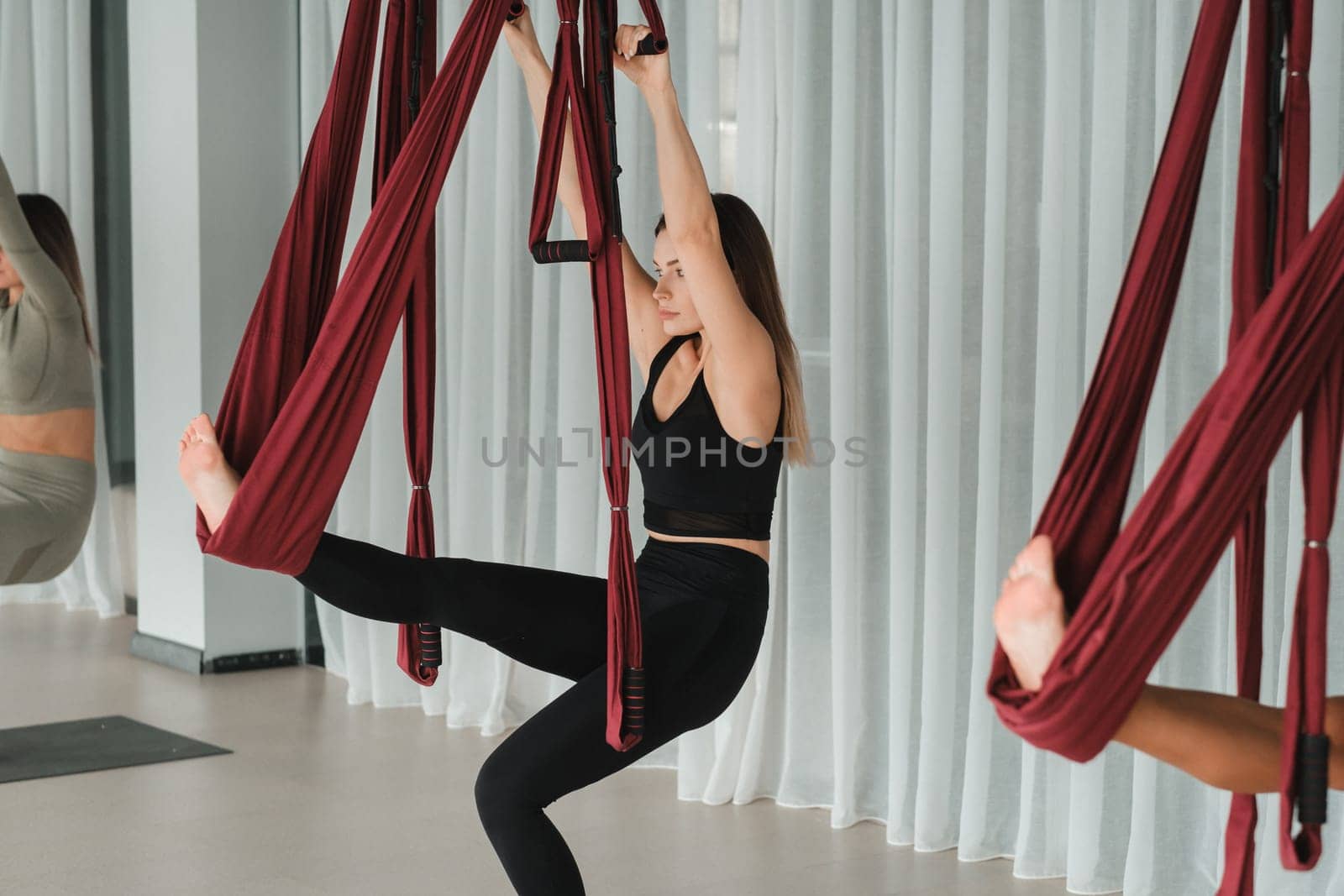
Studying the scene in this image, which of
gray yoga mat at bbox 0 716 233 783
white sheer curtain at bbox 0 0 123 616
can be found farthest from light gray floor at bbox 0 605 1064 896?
white sheer curtain at bbox 0 0 123 616

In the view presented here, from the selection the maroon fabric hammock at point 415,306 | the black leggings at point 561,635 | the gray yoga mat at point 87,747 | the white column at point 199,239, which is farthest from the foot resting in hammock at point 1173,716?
the white column at point 199,239

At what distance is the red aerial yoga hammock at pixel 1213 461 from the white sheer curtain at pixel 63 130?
5.27 m

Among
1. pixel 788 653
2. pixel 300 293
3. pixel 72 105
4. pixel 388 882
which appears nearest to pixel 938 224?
pixel 788 653

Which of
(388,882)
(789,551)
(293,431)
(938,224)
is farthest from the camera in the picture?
(789,551)

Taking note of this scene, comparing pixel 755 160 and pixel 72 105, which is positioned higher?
pixel 72 105

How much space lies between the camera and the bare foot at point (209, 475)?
1.91m

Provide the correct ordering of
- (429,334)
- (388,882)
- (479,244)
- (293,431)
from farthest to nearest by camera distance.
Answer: (479,244) → (388,882) → (429,334) → (293,431)

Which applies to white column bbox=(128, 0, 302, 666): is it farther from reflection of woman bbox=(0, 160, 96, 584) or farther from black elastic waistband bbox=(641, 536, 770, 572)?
black elastic waistband bbox=(641, 536, 770, 572)

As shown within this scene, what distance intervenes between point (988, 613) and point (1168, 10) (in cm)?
131

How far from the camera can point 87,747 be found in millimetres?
4027

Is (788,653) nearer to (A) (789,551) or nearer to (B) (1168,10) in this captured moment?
(A) (789,551)

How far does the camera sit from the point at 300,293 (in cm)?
211

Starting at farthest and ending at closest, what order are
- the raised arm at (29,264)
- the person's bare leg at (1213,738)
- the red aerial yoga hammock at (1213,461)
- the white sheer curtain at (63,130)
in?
the white sheer curtain at (63,130) → the raised arm at (29,264) → the person's bare leg at (1213,738) → the red aerial yoga hammock at (1213,461)
